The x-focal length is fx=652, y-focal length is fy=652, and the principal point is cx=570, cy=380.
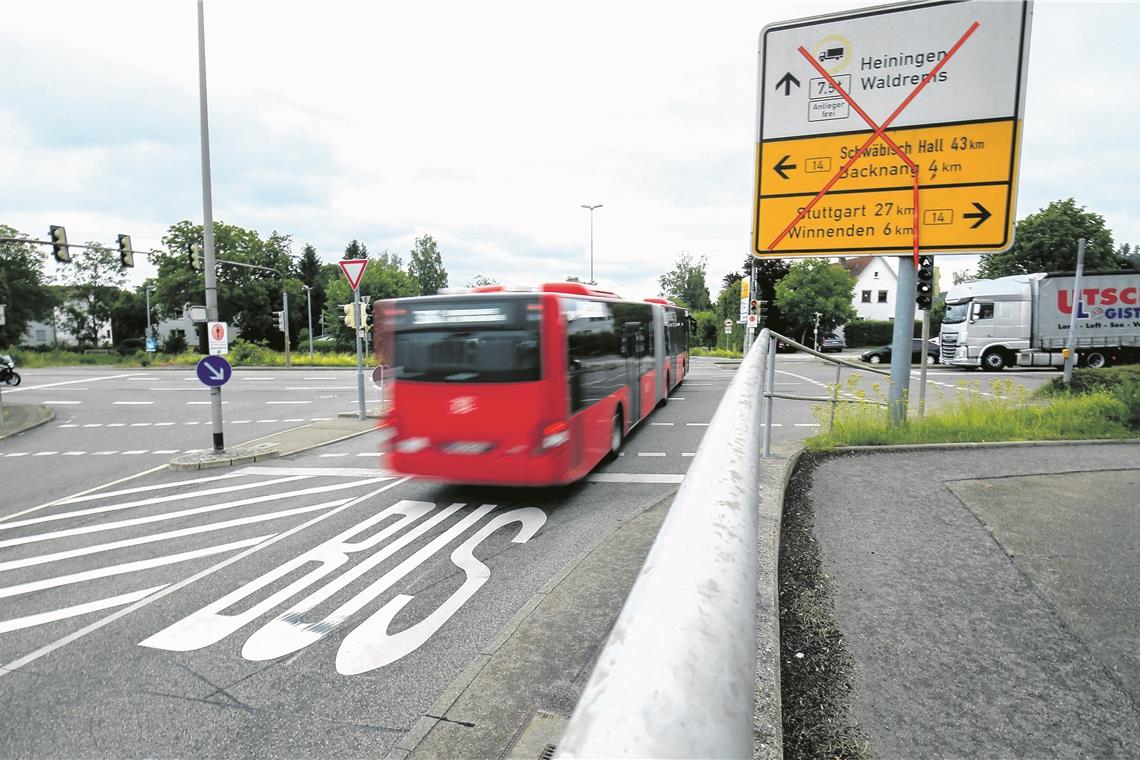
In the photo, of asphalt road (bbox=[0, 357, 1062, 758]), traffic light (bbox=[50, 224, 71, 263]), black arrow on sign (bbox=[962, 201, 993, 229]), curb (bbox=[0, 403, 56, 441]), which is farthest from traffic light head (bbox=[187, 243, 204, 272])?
black arrow on sign (bbox=[962, 201, 993, 229])

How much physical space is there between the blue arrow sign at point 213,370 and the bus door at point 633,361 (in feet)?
23.3

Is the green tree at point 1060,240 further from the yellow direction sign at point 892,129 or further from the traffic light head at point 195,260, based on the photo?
the traffic light head at point 195,260

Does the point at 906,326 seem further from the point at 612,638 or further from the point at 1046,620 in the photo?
the point at 612,638

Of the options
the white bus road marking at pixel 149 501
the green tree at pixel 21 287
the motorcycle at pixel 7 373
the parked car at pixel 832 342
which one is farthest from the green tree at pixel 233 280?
the white bus road marking at pixel 149 501

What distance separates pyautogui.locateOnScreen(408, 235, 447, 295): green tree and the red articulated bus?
80.7 metres

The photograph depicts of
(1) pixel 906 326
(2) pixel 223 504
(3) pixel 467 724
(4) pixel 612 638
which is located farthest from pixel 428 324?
(4) pixel 612 638

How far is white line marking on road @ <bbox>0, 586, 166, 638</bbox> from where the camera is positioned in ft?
16.5

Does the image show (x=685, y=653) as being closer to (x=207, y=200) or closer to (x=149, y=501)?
(x=149, y=501)

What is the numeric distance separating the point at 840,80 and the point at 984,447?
477 cm

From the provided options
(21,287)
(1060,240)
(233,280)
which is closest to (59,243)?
(233,280)

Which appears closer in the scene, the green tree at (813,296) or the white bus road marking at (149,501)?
the white bus road marking at (149,501)

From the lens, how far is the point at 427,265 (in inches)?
3472

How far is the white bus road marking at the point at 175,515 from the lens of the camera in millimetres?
7398

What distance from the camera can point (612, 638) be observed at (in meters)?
0.62
